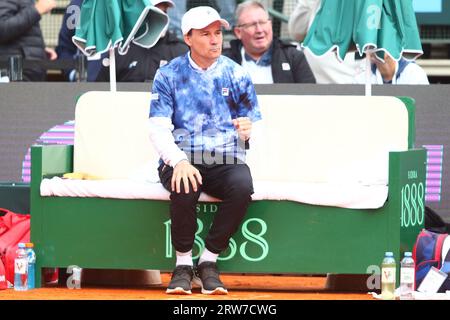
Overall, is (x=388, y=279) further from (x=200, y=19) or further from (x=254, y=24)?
(x=254, y=24)

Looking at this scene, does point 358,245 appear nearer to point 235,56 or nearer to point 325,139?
point 325,139

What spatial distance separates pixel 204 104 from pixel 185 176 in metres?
0.56

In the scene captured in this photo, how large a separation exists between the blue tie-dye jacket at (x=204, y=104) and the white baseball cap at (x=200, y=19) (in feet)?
0.69

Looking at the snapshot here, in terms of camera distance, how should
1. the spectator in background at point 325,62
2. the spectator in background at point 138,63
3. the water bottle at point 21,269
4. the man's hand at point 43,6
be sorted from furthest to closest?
the man's hand at point 43,6
the spectator in background at point 325,62
the spectator in background at point 138,63
the water bottle at point 21,269

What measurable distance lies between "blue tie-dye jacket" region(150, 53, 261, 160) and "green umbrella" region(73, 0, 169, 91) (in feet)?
3.40

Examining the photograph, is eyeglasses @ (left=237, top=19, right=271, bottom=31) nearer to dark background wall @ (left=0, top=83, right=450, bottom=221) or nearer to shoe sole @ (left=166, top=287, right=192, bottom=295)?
dark background wall @ (left=0, top=83, right=450, bottom=221)

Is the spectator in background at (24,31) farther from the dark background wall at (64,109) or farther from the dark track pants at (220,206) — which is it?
the dark track pants at (220,206)

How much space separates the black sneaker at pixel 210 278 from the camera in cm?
797

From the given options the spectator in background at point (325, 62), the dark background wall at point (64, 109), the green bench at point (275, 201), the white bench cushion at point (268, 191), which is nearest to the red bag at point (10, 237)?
the green bench at point (275, 201)

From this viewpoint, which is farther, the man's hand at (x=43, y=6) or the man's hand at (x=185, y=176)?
the man's hand at (x=43, y=6)

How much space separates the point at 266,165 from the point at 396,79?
2385mm

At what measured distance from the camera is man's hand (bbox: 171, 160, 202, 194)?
7848 millimetres

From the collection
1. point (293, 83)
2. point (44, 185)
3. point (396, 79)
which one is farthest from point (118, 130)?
point (396, 79)

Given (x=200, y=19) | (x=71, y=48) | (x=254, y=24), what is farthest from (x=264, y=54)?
(x=200, y=19)
